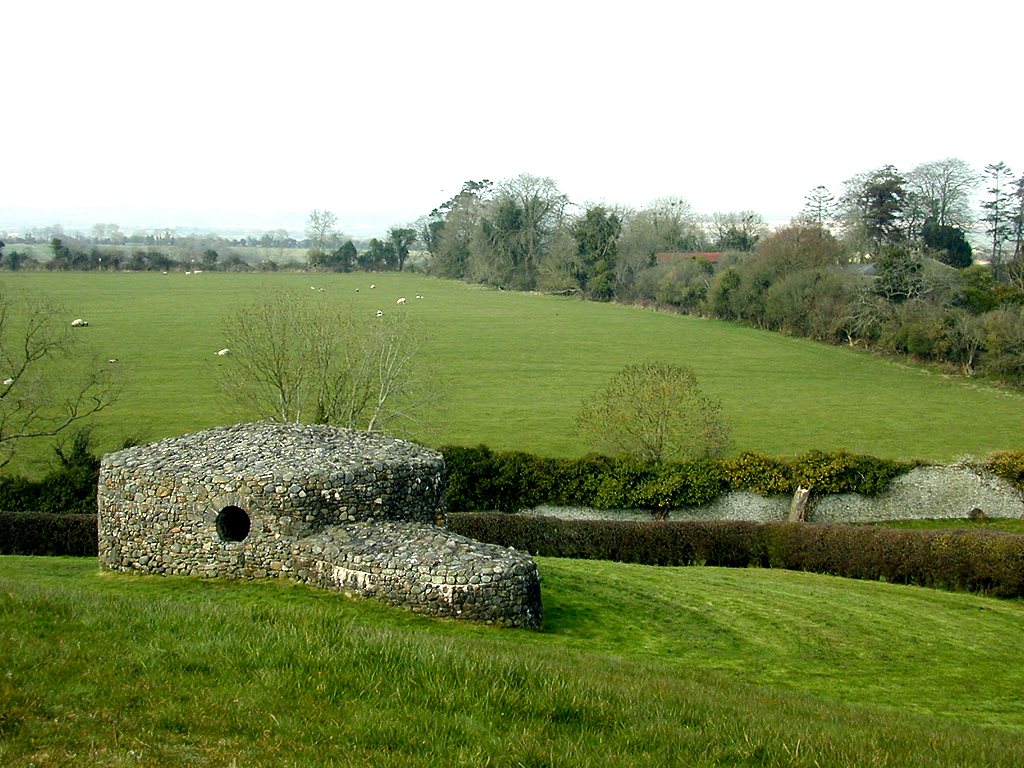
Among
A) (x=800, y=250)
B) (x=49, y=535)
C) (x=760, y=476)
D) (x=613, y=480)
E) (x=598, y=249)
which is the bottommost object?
(x=49, y=535)

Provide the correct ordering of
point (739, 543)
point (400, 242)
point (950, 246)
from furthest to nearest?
point (400, 242), point (950, 246), point (739, 543)

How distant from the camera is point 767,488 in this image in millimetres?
29688

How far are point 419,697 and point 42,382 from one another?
29.0 metres

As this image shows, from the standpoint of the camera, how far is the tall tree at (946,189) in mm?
104250

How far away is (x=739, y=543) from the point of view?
2538 centimetres

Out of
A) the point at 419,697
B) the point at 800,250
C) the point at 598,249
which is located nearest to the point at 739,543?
the point at 419,697

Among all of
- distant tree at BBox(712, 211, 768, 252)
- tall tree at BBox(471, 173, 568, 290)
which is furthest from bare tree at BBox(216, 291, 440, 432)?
tall tree at BBox(471, 173, 568, 290)

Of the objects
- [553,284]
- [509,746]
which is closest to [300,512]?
[509,746]

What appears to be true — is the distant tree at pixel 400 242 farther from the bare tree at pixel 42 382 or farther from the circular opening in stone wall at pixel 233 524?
the circular opening in stone wall at pixel 233 524

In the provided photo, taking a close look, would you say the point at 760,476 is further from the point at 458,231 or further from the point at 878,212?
the point at 458,231

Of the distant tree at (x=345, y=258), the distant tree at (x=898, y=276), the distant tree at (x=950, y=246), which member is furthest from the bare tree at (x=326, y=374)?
the distant tree at (x=345, y=258)

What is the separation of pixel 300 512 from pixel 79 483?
13191 millimetres

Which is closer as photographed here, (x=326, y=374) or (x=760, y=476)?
(x=760, y=476)

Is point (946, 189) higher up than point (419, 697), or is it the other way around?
point (946, 189)
